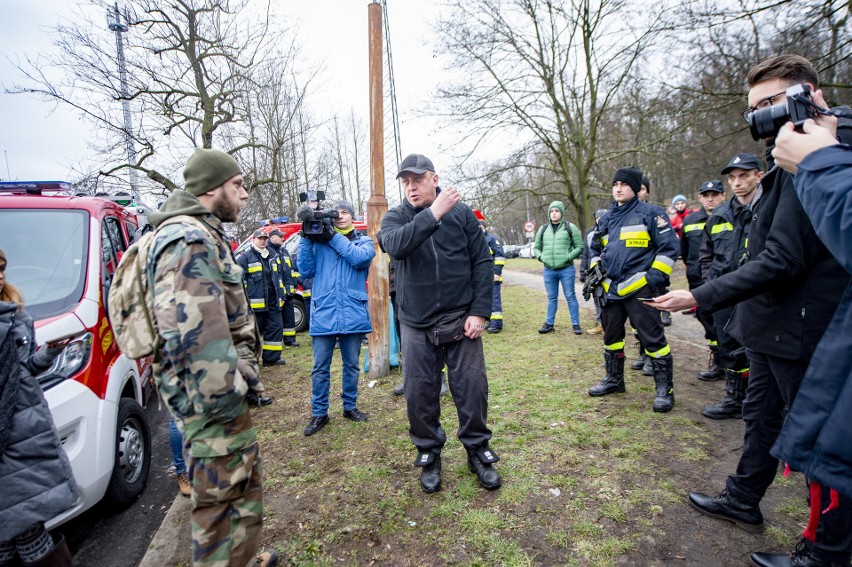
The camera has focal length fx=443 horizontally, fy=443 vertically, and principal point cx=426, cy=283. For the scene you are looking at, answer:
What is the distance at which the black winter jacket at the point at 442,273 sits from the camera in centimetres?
294

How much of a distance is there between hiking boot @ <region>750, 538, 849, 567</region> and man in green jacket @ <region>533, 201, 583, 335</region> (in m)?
5.47

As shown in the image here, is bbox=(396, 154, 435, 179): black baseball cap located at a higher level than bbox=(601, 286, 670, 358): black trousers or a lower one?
higher

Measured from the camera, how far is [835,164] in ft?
4.06

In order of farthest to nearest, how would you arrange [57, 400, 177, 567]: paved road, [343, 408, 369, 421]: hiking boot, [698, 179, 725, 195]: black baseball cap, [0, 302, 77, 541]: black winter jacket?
[698, 179, 725, 195]: black baseball cap → [343, 408, 369, 421]: hiking boot → [57, 400, 177, 567]: paved road → [0, 302, 77, 541]: black winter jacket

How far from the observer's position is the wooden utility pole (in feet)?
16.9

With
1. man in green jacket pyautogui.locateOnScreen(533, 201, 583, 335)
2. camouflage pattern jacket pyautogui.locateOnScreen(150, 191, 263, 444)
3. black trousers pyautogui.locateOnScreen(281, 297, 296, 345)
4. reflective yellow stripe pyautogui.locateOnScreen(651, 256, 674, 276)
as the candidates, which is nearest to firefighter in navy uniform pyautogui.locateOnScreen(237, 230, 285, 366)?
black trousers pyautogui.locateOnScreen(281, 297, 296, 345)

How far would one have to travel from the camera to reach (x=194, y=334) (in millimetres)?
1717

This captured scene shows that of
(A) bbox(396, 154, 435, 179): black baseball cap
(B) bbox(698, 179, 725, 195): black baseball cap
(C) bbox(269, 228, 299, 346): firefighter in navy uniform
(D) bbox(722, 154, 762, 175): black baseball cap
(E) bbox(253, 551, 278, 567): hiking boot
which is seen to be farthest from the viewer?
(C) bbox(269, 228, 299, 346): firefighter in navy uniform

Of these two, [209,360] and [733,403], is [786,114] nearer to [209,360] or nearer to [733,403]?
[209,360]

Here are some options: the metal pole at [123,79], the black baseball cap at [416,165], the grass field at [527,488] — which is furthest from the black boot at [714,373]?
the metal pole at [123,79]

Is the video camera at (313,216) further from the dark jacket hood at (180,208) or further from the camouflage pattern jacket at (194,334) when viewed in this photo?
the camouflage pattern jacket at (194,334)

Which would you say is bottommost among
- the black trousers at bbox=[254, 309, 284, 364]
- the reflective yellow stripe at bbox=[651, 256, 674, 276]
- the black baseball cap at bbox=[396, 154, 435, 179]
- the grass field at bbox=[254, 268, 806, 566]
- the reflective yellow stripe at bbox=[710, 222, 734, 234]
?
the grass field at bbox=[254, 268, 806, 566]

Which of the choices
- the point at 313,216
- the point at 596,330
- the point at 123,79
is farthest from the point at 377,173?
the point at 123,79

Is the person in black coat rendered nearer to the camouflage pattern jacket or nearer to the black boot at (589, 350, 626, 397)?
the camouflage pattern jacket
